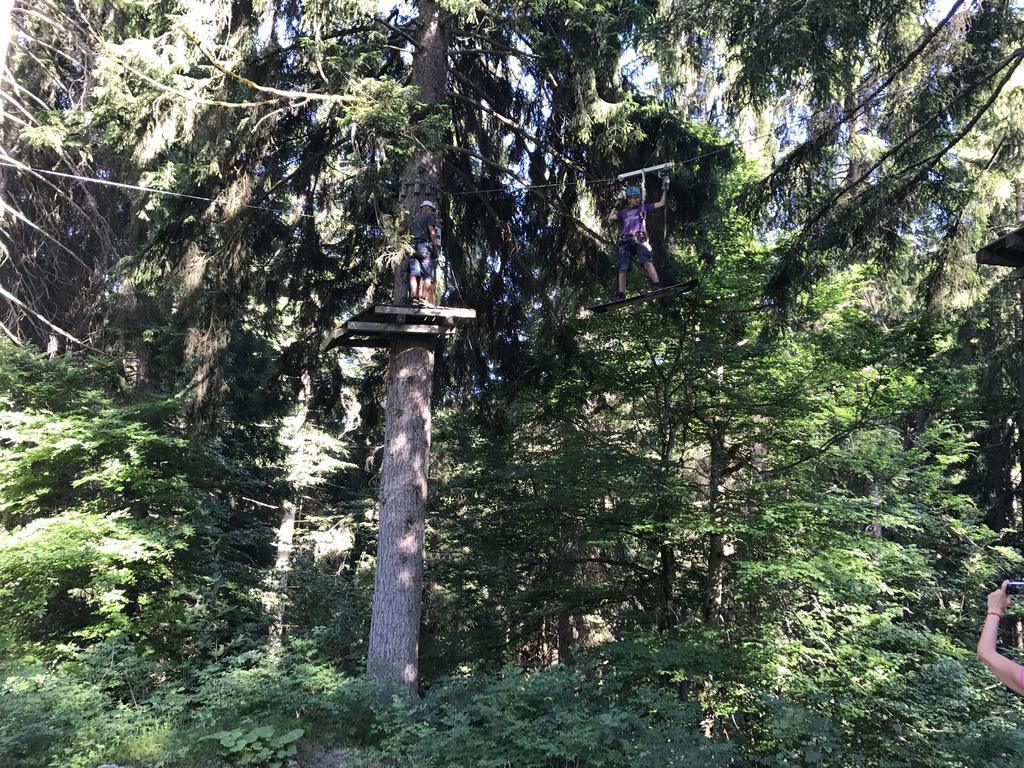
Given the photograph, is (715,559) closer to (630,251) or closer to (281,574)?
(630,251)

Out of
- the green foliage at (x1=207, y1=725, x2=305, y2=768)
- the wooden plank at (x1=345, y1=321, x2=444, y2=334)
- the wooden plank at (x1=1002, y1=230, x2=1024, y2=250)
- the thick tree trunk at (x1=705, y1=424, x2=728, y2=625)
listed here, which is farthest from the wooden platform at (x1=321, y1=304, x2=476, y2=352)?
the wooden plank at (x1=1002, y1=230, x2=1024, y2=250)

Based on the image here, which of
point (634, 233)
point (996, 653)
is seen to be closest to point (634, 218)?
point (634, 233)

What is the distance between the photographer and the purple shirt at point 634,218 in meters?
7.05

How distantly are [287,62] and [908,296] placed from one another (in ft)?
45.6

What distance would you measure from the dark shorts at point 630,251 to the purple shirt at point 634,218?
0.11m

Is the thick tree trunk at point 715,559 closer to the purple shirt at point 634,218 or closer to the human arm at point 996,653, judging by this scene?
the purple shirt at point 634,218

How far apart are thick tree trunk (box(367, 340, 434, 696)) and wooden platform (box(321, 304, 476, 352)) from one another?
38cm

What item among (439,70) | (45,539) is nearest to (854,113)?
(439,70)

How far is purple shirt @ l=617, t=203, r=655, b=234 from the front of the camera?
705cm

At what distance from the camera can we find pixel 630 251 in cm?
734

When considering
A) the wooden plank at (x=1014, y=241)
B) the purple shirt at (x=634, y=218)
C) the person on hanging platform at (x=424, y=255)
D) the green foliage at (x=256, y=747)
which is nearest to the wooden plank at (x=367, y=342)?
the person on hanging platform at (x=424, y=255)

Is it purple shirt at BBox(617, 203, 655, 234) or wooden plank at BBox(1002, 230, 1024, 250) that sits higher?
purple shirt at BBox(617, 203, 655, 234)

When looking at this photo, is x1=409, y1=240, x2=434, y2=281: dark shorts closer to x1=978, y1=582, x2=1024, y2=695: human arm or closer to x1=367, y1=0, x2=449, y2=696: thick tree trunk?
x1=367, y1=0, x2=449, y2=696: thick tree trunk

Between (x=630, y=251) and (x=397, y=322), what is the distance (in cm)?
274
